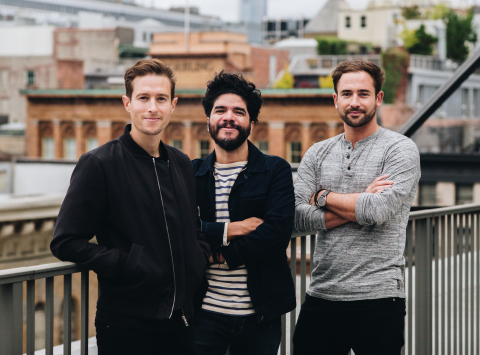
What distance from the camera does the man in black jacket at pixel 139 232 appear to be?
212 cm

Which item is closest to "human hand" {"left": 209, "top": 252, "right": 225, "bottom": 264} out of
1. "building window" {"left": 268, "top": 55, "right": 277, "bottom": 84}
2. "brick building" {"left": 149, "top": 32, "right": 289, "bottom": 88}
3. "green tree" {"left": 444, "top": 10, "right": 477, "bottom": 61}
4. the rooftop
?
the rooftop

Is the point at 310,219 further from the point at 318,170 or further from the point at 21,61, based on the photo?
the point at 21,61

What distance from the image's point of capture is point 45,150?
48094 mm

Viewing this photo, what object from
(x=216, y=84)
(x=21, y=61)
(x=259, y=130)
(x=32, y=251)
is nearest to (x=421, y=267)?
(x=216, y=84)

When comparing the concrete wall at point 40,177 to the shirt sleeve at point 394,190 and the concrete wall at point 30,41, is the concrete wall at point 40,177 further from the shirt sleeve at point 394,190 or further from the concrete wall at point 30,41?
the concrete wall at point 30,41

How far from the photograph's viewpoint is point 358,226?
2.78 metres

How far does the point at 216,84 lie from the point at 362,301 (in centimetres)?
111

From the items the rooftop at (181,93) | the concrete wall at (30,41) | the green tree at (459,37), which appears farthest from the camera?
the concrete wall at (30,41)

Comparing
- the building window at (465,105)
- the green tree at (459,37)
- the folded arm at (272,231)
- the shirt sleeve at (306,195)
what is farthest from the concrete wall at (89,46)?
the folded arm at (272,231)

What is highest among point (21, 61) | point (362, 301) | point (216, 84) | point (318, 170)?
point (21, 61)

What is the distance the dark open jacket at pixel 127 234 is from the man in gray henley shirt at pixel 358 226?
2.39ft

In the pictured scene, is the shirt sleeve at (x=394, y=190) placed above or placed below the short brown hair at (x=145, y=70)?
below

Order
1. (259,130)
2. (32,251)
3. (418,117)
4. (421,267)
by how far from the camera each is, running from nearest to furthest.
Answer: (421,267)
(418,117)
(32,251)
(259,130)

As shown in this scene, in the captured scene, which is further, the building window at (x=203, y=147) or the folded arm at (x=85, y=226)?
A: the building window at (x=203, y=147)
